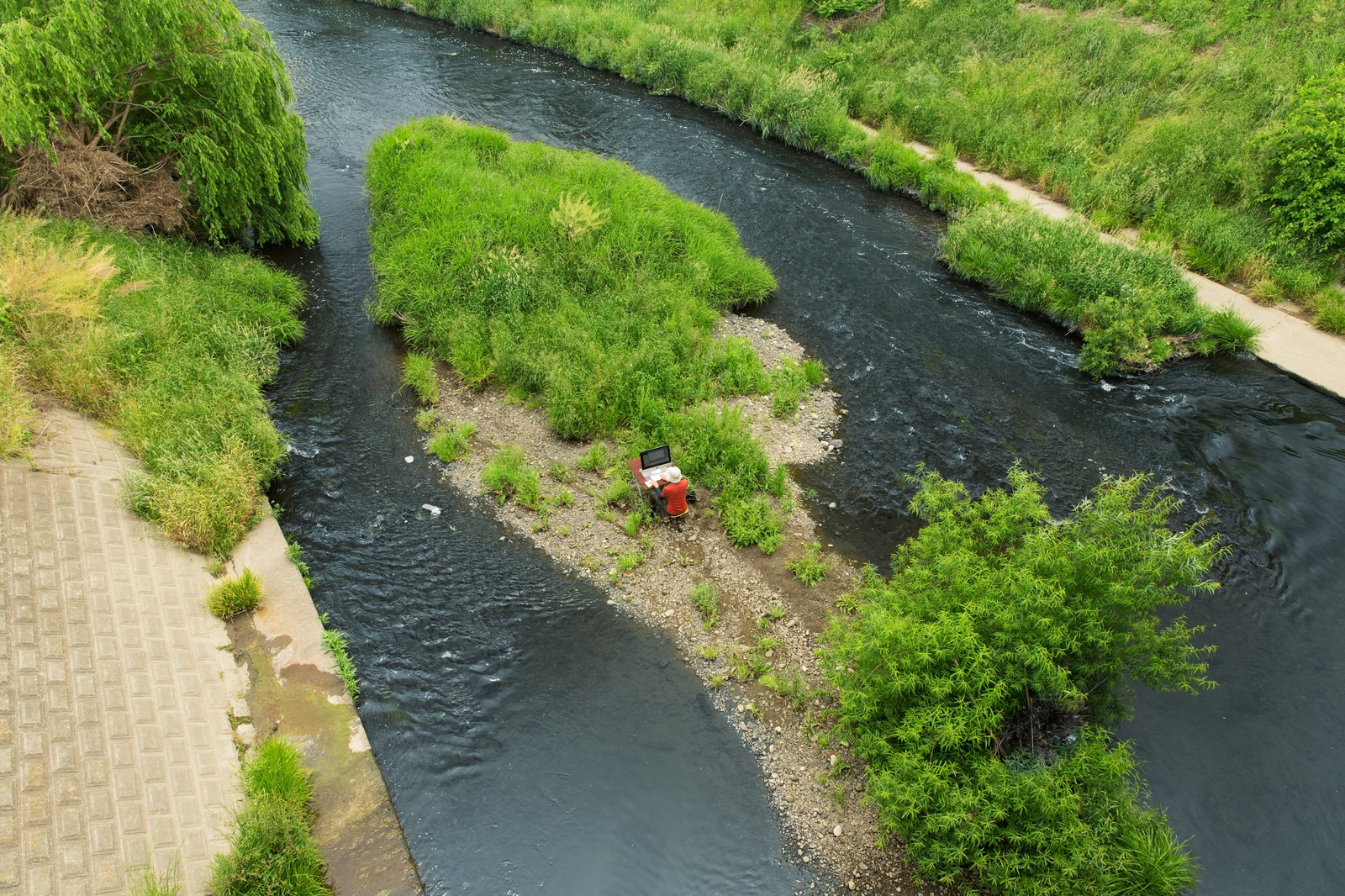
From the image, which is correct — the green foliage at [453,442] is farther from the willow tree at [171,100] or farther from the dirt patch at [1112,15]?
the dirt patch at [1112,15]

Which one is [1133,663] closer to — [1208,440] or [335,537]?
[1208,440]

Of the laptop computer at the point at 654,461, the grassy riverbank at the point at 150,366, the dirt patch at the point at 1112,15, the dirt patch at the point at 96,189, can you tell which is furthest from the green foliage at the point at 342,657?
the dirt patch at the point at 1112,15

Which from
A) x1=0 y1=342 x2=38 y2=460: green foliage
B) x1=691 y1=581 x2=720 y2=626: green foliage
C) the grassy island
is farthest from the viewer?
the grassy island

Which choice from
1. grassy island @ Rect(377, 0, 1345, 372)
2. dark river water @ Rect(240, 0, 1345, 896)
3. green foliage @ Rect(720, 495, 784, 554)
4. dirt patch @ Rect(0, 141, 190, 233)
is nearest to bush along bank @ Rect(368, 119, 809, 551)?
green foliage @ Rect(720, 495, 784, 554)

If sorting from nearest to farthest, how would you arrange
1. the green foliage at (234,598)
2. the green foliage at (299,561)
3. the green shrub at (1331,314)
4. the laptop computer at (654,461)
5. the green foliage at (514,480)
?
1. the green foliage at (234,598)
2. the green foliage at (299,561)
3. the laptop computer at (654,461)
4. the green foliage at (514,480)
5. the green shrub at (1331,314)

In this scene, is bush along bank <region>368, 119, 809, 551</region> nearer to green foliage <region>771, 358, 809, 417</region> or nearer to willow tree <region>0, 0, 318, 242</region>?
green foliage <region>771, 358, 809, 417</region>
